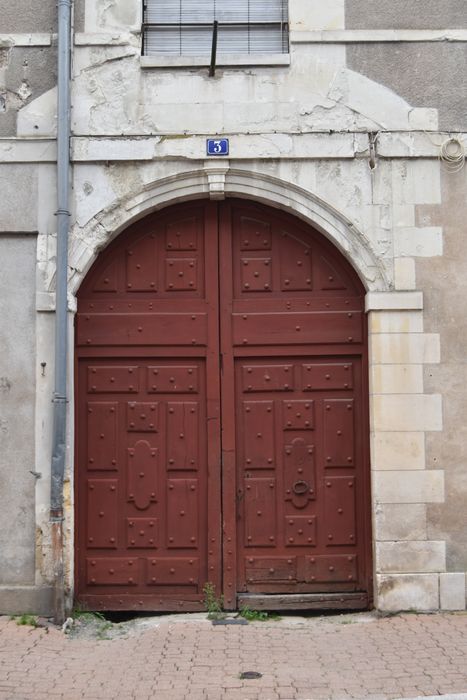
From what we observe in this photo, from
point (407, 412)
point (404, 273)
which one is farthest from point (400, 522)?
point (404, 273)

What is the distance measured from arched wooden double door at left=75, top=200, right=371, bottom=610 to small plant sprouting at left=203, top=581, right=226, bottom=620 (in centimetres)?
4

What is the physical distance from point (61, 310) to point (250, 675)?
275 cm

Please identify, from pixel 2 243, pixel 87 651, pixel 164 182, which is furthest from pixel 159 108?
pixel 87 651

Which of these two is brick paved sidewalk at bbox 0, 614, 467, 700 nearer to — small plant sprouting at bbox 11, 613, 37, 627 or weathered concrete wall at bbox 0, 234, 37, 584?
small plant sprouting at bbox 11, 613, 37, 627

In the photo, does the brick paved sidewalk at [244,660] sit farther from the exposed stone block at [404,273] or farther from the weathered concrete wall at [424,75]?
the weathered concrete wall at [424,75]

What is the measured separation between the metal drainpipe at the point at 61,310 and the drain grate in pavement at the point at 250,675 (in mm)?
1518

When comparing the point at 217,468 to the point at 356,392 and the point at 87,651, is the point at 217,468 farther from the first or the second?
the point at 87,651

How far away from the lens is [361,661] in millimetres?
→ 4852

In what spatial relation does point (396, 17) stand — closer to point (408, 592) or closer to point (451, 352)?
point (451, 352)

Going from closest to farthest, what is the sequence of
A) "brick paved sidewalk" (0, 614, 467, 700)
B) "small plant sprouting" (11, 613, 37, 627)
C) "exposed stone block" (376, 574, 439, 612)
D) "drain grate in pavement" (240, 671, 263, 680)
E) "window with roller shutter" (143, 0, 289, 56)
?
1. "brick paved sidewalk" (0, 614, 467, 700)
2. "drain grate in pavement" (240, 671, 263, 680)
3. "small plant sprouting" (11, 613, 37, 627)
4. "exposed stone block" (376, 574, 439, 612)
5. "window with roller shutter" (143, 0, 289, 56)

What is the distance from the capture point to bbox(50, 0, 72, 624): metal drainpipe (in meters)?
5.61

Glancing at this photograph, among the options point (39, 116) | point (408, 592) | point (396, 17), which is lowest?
point (408, 592)

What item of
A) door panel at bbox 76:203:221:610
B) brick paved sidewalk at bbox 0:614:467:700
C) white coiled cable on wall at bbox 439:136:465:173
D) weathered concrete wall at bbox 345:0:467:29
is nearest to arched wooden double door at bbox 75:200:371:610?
door panel at bbox 76:203:221:610

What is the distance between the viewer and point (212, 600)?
589 centimetres
